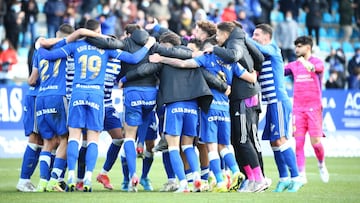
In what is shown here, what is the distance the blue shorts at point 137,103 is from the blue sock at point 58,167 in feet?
3.81

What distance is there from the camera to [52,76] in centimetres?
1437

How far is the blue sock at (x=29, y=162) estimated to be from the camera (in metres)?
14.5

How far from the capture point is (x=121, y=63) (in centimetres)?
1501

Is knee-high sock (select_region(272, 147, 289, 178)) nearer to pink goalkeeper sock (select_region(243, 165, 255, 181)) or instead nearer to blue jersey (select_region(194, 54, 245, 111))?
pink goalkeeper sock (select_region(243, 165, 255, 181))

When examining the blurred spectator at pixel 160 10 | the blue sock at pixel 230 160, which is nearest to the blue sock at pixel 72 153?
the blue sock at pixel 230 160

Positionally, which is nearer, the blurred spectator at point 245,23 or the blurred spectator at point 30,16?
the blurred spectator at point 30,16

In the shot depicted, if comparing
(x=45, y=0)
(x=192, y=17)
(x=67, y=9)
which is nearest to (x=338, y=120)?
(x=192, y=17)

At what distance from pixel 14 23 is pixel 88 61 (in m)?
14.9

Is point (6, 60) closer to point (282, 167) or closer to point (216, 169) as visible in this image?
point (282, 167)

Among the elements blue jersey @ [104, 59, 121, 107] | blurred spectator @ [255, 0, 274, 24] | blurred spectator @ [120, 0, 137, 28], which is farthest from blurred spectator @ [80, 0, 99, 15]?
blue jersey @ [104, 59, 121, 107]

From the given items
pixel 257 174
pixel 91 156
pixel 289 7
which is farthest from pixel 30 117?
pixel 289 7

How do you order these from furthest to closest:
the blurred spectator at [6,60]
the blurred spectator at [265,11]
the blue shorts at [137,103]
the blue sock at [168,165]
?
1. the blurred spectator at [265,11]
2. the blurred spectator at [6,60]
3. the blue sock at [168,165]
4. the blue shorts at [137,103]

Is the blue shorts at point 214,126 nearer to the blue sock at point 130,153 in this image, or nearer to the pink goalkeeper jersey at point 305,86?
the blue sock at point 130,153

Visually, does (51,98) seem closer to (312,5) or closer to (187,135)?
(187,135)
